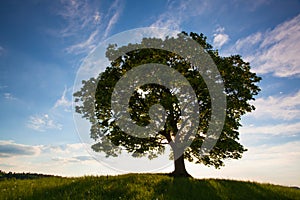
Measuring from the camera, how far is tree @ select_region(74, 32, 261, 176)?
24047mm

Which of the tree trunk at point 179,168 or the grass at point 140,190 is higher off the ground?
the tree trunk at point 179,168

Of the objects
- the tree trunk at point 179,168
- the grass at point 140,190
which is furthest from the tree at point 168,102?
the grass at point 140,190

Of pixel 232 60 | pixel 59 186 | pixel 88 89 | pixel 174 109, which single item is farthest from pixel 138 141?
pixel 232 60

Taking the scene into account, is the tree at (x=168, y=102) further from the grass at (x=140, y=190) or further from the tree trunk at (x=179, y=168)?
the grass at (x=140, y=190)

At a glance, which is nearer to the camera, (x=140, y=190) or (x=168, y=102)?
(x=140, y=190)

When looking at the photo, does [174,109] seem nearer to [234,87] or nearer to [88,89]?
[234,87]

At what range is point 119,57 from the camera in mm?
26969

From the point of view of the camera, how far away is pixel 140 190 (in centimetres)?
1454

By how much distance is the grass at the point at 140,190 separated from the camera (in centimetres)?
1363

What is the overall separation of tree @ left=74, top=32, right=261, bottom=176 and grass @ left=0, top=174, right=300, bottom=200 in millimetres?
6646

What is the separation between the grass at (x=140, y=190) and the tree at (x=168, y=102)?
6646 mm

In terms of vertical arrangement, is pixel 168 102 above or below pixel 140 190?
above

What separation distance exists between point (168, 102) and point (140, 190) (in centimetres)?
959

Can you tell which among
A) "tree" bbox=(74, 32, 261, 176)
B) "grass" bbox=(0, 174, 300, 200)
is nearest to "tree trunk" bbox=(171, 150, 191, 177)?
"tree" bbox=(74, 32, 261, 176)
